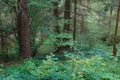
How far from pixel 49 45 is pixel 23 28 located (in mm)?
4753

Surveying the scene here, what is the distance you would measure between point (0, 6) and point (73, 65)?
7.30 meters

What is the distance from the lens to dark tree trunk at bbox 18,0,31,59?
461 inches

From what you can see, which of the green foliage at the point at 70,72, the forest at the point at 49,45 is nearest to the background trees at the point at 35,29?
the forest at the point at 49,45

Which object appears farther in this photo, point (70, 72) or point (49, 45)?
point (49, 45)

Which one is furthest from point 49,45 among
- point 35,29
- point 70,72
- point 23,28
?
point 70,72

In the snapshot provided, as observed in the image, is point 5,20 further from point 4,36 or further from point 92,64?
point 92,64

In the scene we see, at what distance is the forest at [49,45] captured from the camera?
7.07 metres

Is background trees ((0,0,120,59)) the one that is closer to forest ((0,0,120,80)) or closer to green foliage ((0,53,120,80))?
forest ((0,0,120,80))

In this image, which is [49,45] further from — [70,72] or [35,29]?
[70,72]

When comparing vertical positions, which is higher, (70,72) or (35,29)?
(35,29)

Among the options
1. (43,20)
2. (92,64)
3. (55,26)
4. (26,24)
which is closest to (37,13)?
(43,20)

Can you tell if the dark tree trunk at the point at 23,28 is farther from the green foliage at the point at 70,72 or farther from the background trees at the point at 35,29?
the green foliage at the point at 70,72

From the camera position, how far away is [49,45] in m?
16.5

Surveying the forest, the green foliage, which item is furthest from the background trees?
the green foliage
